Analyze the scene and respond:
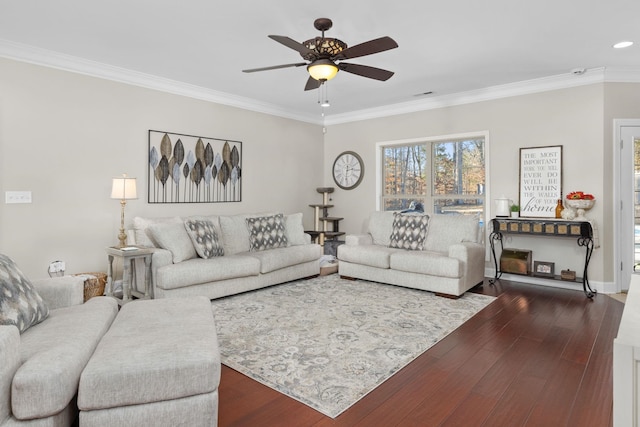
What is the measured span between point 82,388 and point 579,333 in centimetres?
362

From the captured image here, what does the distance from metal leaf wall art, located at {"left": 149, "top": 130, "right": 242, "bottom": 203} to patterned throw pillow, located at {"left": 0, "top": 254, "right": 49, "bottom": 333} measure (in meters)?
2.78

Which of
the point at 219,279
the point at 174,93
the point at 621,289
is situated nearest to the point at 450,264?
the point at 621,289

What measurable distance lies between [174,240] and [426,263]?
9.51 ft

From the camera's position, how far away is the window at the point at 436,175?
5.72m

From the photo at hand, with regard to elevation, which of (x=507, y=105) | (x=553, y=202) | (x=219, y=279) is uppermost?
(x=507, y=105)

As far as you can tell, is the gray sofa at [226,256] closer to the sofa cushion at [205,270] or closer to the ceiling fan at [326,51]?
the sofa cushion at [205,270]

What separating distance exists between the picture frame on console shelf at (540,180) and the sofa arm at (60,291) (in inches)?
202

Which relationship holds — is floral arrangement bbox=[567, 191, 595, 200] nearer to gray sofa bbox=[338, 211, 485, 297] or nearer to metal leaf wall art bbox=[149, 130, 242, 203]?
gray sofa bbox=[338, 211, 485, 297]

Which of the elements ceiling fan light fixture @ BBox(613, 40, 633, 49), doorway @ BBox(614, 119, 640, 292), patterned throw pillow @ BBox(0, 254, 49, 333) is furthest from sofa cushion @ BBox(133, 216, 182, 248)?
doorway @ BBox(614, 119, 640, 292)

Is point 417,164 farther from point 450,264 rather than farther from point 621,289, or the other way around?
point 621,289

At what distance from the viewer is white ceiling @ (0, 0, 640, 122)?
120 inches

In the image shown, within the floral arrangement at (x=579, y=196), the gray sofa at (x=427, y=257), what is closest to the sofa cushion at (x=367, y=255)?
the gray sofa at (x=427, y=257)

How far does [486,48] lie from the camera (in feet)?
12.7

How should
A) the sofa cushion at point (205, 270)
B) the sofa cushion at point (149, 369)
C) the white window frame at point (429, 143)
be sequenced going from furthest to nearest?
the white window frame at point (429, 143) < the sofa cushion at point (205, 270) < the sofa cushion at point (149, 369)
